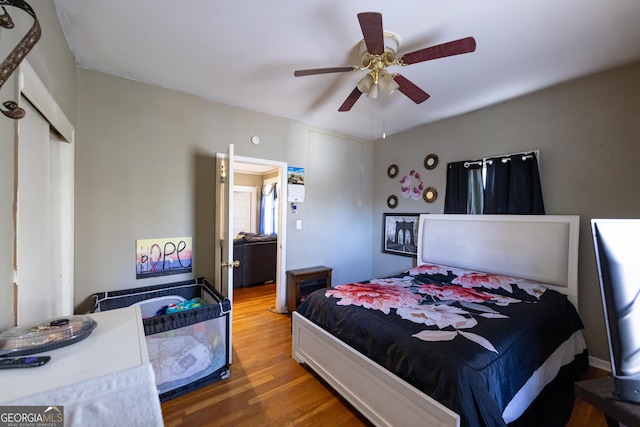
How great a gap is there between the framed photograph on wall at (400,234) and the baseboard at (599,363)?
1.85 meters

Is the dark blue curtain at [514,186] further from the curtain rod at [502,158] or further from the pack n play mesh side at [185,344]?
the pack n play mesh side at [185,344]

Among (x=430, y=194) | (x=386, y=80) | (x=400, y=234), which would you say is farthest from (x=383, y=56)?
(x=400, y=234)

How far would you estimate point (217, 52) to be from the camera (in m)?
1.99

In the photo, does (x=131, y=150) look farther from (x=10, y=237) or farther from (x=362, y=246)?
(x=362, y=246)

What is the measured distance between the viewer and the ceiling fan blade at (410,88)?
72.7 inches

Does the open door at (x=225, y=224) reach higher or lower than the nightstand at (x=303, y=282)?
higher

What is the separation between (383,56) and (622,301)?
1752 mm

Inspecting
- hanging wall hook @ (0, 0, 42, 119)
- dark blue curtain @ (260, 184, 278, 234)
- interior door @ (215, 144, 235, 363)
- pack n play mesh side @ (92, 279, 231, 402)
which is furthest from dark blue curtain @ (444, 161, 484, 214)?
dark blue curtain @ (260, 184, 278, 234)

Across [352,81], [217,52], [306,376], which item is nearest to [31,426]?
[306,376]

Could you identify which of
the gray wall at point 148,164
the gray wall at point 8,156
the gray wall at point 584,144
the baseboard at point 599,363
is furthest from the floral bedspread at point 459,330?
the gray wall at point 8,156

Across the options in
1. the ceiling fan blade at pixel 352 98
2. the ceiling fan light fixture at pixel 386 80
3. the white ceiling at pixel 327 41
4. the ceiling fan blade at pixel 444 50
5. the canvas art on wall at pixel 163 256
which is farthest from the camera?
the canvas art on wall at pixel 163 256

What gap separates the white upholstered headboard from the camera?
231 centimetres

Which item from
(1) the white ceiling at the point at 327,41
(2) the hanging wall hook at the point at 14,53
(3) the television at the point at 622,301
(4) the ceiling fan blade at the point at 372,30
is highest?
(1) the white ceiling at the point at 327,41

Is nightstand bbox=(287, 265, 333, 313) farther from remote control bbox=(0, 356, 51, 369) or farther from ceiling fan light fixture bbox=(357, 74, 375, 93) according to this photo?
remote control bbox=(0, 356, 51, 369)
